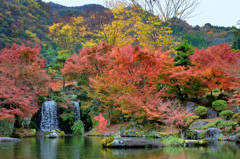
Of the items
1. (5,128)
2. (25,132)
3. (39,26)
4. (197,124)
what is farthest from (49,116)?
(39,26)

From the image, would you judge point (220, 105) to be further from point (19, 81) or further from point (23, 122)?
point (23, 122)

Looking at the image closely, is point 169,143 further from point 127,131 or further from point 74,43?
point 74,43

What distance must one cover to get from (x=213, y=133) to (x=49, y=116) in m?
16.3

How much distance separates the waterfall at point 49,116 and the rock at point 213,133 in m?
15.2

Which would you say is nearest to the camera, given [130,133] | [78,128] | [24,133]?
Result: [130,133]

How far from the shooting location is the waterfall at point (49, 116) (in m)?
25.4

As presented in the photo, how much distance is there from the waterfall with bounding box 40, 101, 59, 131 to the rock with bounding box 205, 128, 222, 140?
49.9 ft

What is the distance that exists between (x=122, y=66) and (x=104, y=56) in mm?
4371

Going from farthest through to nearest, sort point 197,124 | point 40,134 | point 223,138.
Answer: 1. point 40,134
2. point 197,124
3. point 223,138

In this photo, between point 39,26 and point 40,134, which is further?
point 39,26

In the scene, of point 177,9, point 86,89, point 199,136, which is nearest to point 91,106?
point 86,89

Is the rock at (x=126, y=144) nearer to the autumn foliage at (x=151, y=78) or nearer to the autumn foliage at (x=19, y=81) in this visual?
the autumn foliage at (x=151, y=78)

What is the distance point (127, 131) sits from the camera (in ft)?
73.3

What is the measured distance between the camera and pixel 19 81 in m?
21.6
